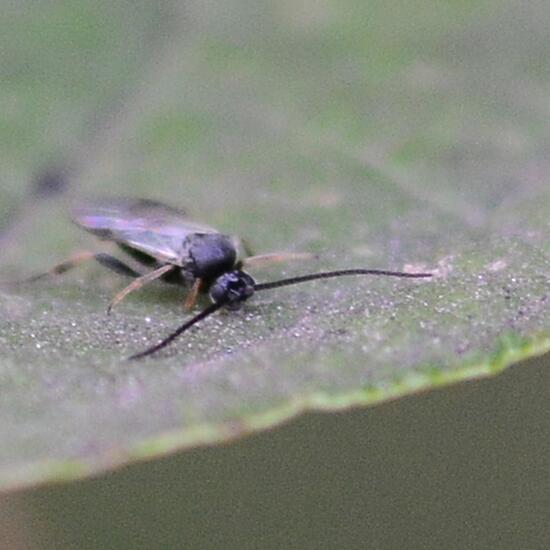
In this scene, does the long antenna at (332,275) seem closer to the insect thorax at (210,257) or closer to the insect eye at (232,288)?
the insect eye at (232,288)

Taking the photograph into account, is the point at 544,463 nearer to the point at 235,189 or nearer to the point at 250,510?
the point at 250,510

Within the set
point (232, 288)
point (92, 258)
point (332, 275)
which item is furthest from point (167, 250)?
point (332, 275)

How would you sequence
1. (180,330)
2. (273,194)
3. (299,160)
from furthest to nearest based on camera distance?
(299,160) < (273,194) < (180,330)

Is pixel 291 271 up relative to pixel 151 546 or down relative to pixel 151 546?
up

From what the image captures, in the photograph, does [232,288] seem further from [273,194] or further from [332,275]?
[273,194]

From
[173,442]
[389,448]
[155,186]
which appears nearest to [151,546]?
[389,448]

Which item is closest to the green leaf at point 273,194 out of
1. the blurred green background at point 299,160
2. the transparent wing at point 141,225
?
the blurred green background at point 299,160
